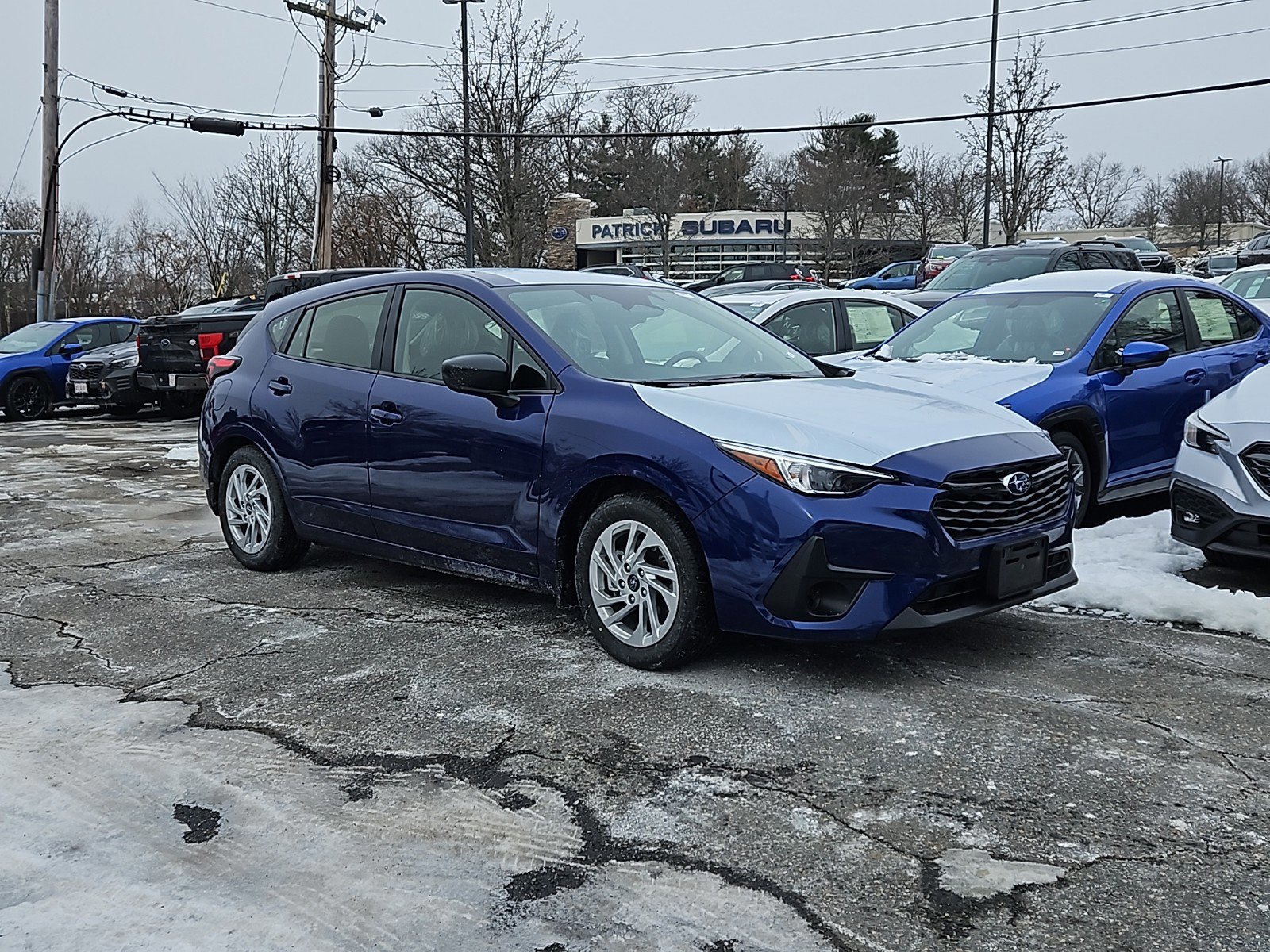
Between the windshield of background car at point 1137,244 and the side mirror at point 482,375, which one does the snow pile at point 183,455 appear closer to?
the side mirror at point 482,375

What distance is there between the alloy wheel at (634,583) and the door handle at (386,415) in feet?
4.56

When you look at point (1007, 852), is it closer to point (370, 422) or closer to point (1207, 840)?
point (1207, 840)

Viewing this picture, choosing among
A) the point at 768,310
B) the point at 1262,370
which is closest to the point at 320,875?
the point at 1262,370

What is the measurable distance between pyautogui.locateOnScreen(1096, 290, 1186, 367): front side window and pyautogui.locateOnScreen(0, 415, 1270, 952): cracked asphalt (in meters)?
2.70

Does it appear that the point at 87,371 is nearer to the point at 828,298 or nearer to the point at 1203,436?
the point at 828,298

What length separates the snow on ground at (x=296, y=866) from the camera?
296 cm

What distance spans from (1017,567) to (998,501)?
0.27 meters

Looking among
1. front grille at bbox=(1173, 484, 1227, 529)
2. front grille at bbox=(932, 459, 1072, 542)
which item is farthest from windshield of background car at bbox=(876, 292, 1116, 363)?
front grille at bbox=(932, 459, 1072, 542)

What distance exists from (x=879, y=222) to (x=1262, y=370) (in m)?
49.7

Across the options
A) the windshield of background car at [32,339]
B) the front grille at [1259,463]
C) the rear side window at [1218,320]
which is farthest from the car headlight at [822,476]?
the windshield of background car at [32,339]

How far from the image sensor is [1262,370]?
7234 millimetres

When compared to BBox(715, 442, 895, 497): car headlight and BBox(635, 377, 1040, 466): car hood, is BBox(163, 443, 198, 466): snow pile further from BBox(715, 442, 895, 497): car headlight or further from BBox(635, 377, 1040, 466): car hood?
BBox(715, 442, 895, 497): car headlight

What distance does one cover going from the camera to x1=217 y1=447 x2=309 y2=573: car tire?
686 cm

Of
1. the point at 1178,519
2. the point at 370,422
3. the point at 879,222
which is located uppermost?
the point at 879,222
